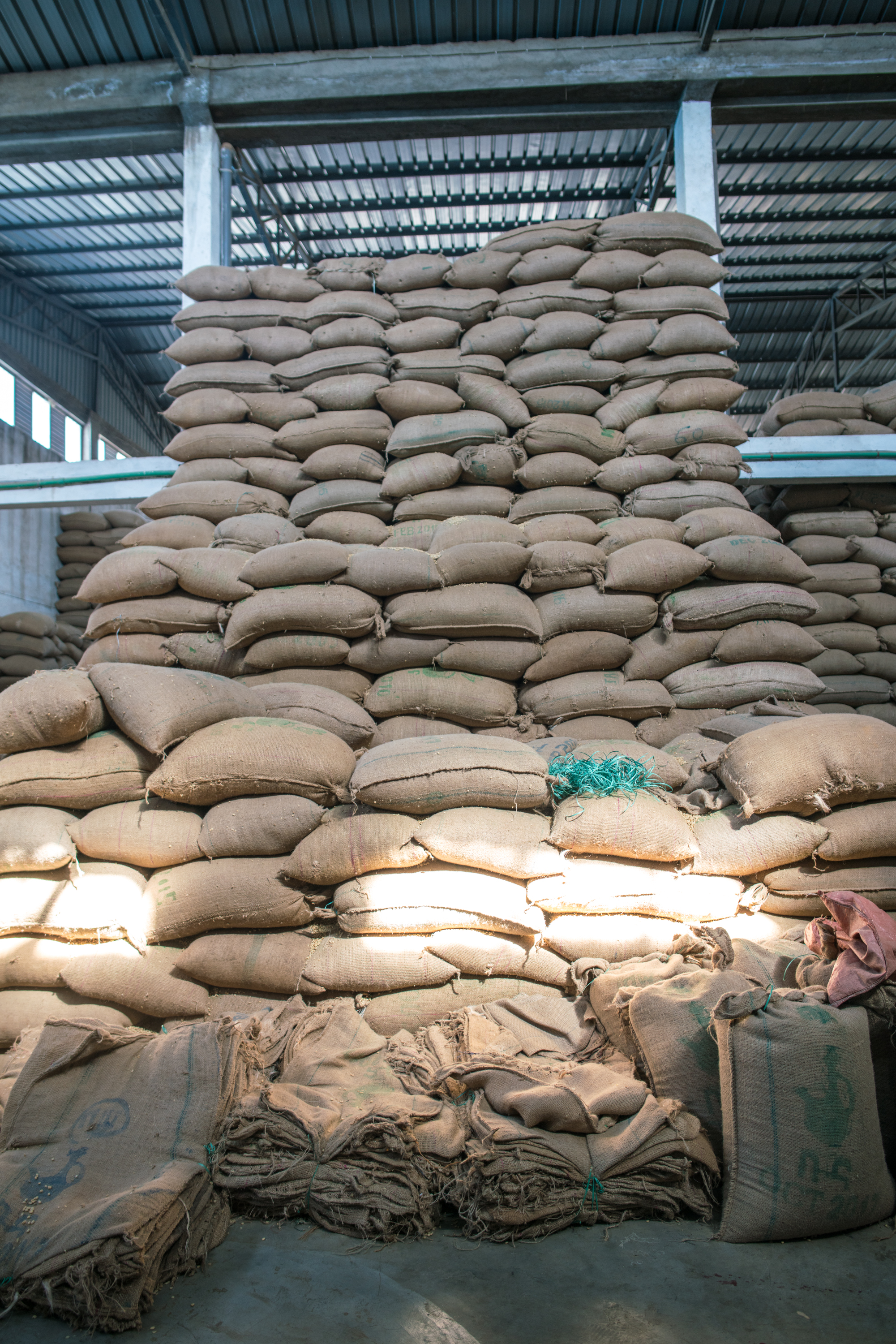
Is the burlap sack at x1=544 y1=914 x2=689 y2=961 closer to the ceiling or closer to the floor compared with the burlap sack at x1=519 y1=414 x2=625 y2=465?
closer to the floor

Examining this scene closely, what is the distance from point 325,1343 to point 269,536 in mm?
2997

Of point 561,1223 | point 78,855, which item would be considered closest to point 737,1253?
point 561,1223

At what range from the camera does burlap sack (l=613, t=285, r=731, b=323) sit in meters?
3.97

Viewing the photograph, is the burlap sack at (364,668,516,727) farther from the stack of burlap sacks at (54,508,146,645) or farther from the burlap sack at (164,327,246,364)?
the stack of burlap sacks at (54,508,146,645)

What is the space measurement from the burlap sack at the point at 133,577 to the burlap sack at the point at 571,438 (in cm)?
174

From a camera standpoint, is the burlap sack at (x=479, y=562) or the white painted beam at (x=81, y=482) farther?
the white painted beam at (x=81, y=482)

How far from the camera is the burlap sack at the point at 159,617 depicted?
3.48 meters

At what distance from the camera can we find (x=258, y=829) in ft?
7.87

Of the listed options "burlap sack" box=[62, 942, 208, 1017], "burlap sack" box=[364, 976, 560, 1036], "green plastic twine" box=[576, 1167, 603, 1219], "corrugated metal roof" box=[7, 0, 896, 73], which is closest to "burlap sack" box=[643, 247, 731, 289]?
"corrugated metal roof" box=[7, 0, 896, 73]

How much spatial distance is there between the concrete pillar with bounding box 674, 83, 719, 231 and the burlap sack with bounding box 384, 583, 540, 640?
135 inches

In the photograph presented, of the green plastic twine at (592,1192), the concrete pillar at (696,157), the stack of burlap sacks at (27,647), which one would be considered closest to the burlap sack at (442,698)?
the green plastic twine at (592,1192)

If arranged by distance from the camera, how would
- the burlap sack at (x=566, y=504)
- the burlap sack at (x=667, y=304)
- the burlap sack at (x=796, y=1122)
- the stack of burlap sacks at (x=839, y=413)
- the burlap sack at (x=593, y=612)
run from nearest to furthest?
the burlap sack at (x=796, y=1122)
the burlap sack at (x=593, y=612)
the burlap sack at (x=566, y=504)
the burlap sack at (x=667, y=304)
the stack of burlap sacks at (x=839, y=413)

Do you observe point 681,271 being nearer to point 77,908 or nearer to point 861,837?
point 861,837

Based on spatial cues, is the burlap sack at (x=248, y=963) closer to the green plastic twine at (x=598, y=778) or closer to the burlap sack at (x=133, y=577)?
the green plastic twine at (x=598, y=778)
